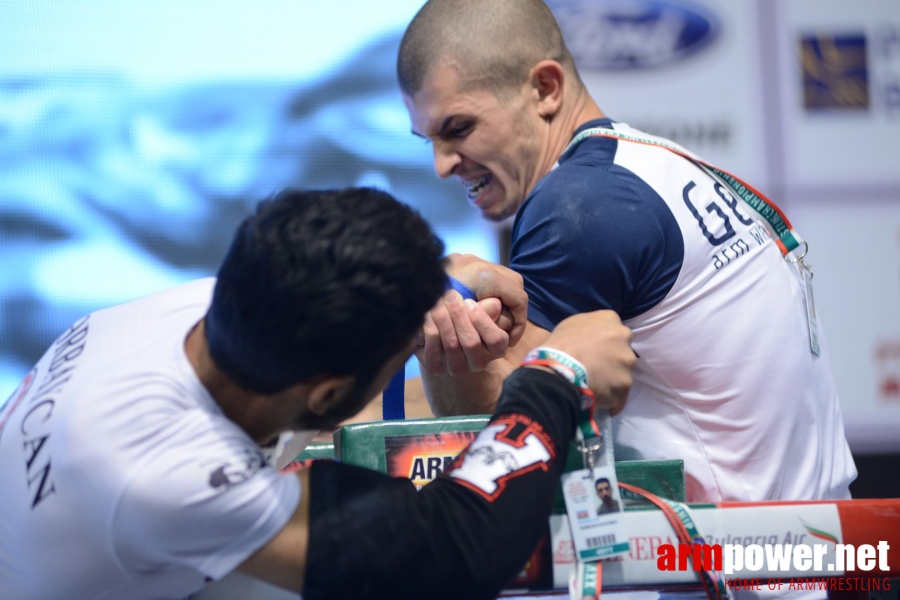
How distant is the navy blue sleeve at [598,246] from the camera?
117cm

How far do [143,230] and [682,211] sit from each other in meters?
1.75

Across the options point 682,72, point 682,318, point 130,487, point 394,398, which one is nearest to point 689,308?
point 682,318

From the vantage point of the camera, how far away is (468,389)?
1360mm

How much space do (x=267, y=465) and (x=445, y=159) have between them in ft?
3.08

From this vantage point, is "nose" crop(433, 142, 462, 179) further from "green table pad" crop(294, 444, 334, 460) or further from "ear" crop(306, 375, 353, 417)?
"ear" crop(306, 375, 353, 417)

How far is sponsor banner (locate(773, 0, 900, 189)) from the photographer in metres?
2.64

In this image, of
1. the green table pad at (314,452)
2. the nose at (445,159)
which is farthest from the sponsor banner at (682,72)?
the green table pad at (314,452)

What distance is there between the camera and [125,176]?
2.51 m

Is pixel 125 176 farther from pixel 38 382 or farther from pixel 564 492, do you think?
pixel 564 492

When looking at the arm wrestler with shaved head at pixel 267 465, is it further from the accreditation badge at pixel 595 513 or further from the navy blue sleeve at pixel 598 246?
the navy blue sleeve at pixel 598 246

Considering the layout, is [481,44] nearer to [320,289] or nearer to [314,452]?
[314,452]

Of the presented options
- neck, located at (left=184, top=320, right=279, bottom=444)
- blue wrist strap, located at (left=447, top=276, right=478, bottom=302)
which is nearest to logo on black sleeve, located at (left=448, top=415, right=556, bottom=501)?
neck, located at (left=184, top=320, right=279, bottom=444)

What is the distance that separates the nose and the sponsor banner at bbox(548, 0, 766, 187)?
42.8 inches

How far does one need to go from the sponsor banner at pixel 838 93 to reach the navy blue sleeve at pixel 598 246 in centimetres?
159
